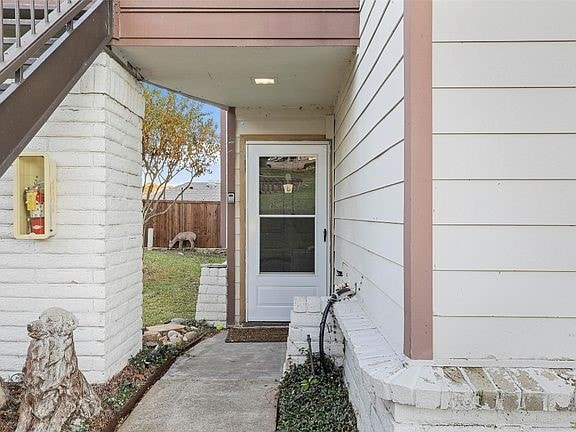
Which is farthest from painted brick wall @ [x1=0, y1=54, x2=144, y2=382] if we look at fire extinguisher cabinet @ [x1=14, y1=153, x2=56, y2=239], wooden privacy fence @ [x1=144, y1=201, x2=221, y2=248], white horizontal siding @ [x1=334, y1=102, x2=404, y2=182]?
wooden privacy fence @ [x1=144, y1=201, x2=221, y2=248]

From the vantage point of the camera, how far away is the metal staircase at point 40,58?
2105mm

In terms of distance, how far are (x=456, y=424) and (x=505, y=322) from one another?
0.39 m

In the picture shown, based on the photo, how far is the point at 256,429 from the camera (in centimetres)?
281

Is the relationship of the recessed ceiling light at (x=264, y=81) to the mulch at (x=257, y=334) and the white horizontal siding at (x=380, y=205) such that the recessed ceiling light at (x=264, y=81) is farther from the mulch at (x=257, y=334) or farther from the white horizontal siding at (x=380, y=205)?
the mulch at (x=257, y=334)

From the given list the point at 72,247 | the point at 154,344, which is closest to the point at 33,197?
the point at 72,247

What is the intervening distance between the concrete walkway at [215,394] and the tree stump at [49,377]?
40 centimetres

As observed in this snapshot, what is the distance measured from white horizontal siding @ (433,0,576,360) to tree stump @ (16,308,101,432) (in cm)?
199

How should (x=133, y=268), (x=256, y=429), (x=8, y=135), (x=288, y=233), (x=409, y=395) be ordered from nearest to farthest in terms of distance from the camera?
1. (x=409, y=395)
2. (x=8, y=135)
3. (x=256, y=429)
4. (x=133, y=268)
5. (x=288, y=233)

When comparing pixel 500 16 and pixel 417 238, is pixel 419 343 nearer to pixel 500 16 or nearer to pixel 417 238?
pixel 417 238

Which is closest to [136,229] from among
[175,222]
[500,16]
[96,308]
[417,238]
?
[96,308]

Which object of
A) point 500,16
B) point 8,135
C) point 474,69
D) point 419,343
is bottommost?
point 419,343

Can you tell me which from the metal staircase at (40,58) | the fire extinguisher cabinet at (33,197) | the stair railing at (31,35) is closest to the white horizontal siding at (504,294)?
the metal staircase at (40,58)

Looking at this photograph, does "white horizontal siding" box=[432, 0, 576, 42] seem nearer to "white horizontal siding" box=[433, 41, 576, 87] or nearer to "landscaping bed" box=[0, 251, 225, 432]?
"white horizontal siding" box=[433, 41, 576, 87]

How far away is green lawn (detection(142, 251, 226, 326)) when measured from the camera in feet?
21.0
